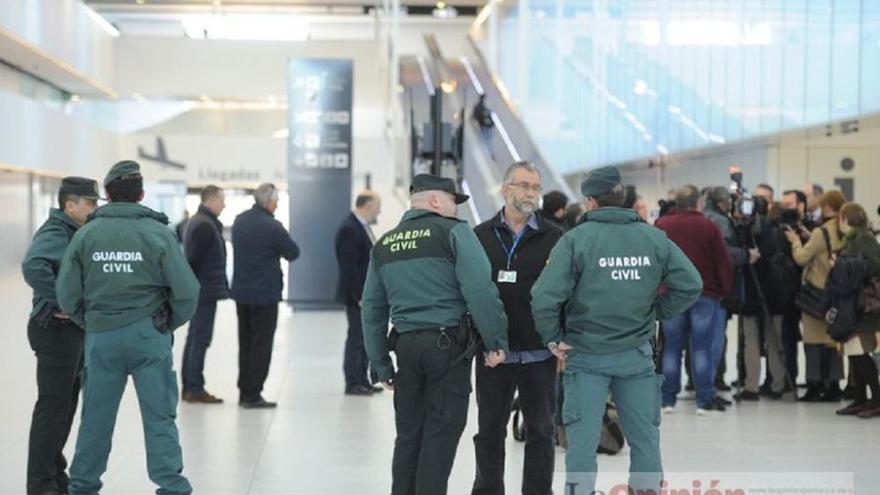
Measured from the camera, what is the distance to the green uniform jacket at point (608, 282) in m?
5.67

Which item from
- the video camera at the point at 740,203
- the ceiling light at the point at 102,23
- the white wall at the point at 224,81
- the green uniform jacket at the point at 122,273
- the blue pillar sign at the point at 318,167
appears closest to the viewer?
the green uniform jacket at the point at 122,273

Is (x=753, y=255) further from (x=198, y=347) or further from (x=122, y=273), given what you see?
(x=122, y=273)

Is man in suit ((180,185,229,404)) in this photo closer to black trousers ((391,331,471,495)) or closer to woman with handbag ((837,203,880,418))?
woman with handbag ((837,203,880,418))

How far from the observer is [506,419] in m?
6.32

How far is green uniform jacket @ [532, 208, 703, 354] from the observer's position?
5.67 metres

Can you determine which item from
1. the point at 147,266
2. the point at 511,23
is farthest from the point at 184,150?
the point at 147,266

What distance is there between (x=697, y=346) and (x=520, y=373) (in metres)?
4.10

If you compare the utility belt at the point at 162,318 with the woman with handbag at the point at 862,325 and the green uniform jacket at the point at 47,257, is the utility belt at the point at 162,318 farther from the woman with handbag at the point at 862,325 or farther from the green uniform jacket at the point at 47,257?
the woman with handbag at the point at 862,325

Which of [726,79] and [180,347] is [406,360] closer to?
[180,347]

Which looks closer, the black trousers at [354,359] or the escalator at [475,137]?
the black trousers at [354,359]

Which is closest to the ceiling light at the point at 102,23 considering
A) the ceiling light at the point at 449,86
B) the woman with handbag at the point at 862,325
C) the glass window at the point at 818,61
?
the ceiling light at the point at 449,86

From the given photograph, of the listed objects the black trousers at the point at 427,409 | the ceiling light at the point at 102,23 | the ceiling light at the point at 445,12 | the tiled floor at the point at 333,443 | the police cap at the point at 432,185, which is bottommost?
the tiled floor at the point at 333,443

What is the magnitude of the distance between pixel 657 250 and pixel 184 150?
3076cm

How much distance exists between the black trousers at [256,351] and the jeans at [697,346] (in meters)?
2.92
